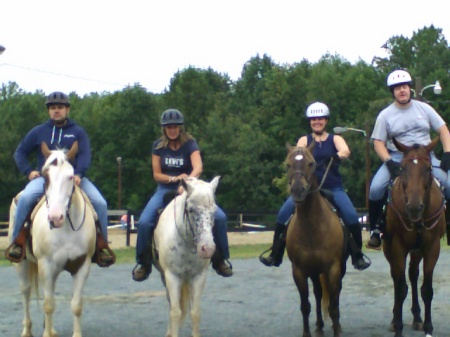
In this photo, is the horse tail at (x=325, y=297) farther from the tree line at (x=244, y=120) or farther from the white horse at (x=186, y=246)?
the tree line at (x=244, y=120)

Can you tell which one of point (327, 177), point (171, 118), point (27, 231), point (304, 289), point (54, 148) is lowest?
point (304, 289)

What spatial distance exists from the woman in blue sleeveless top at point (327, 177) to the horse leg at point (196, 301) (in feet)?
4.63

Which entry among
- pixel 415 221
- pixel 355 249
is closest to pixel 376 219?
pixel 355 249

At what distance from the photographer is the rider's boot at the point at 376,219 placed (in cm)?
1147

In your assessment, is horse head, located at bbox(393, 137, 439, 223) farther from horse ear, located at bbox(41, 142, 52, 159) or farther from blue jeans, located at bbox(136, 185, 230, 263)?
horse ear, located at bbox(41, 142, 52, 159)

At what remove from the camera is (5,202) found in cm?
7644

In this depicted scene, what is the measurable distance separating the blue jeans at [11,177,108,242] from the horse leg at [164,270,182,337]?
1.39m

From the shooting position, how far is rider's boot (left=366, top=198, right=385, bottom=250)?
452 inches

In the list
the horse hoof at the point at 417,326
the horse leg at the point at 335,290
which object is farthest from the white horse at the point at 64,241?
the horse hoof at the point at 417,326

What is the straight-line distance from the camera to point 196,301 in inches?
416

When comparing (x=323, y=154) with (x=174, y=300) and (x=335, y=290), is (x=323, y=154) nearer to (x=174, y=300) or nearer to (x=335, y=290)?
(x=335, y=290)

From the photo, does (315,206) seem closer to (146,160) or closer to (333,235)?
(333,235)

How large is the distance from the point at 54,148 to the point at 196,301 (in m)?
2.78

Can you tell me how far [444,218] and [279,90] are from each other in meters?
72.7
